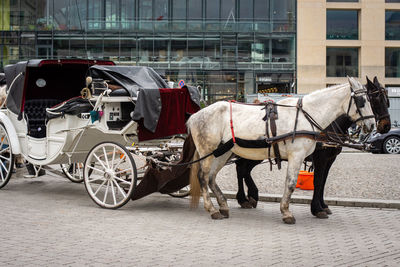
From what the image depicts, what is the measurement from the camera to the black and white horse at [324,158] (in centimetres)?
684

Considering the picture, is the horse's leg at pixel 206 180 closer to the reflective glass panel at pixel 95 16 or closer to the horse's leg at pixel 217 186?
the horse's leg at pixel 217 186

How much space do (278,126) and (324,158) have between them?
0.95 metres

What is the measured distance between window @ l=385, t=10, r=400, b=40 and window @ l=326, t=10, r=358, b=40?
8.59 ft

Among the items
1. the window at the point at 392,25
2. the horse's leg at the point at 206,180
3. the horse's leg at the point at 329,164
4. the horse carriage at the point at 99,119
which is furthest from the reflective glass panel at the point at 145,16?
the horse's leg at the point at 329,164

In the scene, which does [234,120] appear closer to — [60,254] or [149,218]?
[149,218]

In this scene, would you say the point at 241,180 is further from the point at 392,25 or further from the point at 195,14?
the point at 392,25

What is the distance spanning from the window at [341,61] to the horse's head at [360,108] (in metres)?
36.3

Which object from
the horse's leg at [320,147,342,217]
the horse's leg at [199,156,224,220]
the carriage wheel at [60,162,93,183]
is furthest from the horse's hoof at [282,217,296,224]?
the carriage wheel at [60,162,93,183]

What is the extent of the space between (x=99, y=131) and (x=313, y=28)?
35517 mm

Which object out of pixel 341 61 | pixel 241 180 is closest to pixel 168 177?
pixel 241 180

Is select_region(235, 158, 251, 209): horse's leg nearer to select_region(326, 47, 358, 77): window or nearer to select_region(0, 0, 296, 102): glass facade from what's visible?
select_region(0, 0, 296, 102): glass facade

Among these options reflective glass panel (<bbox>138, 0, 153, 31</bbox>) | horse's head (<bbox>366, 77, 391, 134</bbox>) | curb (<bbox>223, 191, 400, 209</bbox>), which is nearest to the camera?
horse's head (<bbox>366, 77, 391, 134</bbox>)

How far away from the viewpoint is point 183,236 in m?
6.27

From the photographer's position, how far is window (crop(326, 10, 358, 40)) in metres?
42.3
